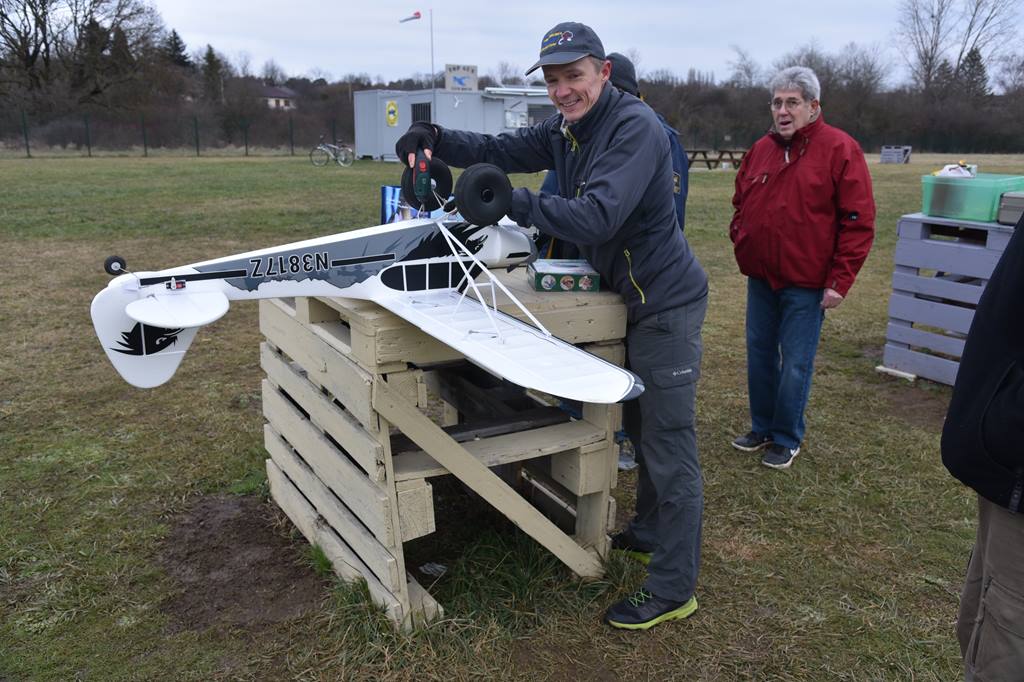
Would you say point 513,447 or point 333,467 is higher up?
point 513,447

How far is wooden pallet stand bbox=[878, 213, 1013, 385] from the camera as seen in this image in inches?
227

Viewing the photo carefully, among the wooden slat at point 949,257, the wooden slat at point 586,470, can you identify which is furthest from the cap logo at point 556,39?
the wooden slat at point 949,257

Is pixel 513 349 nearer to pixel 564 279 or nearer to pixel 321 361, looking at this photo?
pixel 564 279

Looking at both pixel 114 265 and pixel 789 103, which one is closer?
pixel 114 265

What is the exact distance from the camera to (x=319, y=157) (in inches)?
1191

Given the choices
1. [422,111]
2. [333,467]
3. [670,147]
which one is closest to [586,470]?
[333,467]

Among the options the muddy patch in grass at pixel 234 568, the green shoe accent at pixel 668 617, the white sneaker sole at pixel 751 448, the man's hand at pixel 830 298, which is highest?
the man's hand at pixel 830 298

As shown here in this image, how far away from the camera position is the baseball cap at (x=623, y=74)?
4137 millimetres

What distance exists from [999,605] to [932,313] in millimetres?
4928

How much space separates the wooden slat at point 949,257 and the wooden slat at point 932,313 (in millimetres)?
272

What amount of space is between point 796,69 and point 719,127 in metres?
48.4

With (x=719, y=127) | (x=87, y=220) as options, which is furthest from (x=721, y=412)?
(x=719, y=127)

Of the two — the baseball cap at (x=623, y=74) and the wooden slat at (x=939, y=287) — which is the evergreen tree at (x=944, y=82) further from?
the baseball cap at (x=623, y=74)

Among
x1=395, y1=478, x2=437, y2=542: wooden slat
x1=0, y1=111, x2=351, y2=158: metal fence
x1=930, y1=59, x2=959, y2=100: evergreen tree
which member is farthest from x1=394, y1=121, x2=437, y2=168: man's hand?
x1=930, y1=59, x2=959, y2=100: evergreen tree
